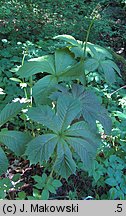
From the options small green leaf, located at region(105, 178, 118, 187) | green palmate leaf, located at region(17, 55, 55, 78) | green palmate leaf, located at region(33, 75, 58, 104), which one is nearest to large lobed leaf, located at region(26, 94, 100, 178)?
green palmate leaf, located at region(33, 75, 58, 104)

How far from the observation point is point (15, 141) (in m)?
1.64

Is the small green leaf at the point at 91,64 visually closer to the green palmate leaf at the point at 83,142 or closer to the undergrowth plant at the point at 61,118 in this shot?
the undergrowth plant at the point at 61,118

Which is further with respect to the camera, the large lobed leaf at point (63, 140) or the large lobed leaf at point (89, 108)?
the large lobed leaf at point (89, 108)

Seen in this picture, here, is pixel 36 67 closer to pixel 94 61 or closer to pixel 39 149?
pixel 94 61

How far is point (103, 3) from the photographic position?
587cm

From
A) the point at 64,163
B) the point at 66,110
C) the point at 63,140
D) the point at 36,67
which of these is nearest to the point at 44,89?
the point at 36,67

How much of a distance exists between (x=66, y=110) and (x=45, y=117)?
0.40ft

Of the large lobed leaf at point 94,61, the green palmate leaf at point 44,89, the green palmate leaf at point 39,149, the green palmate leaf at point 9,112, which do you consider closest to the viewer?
the green palmate leaf at point 39,149

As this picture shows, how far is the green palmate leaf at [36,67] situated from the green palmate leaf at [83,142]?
0.42 m

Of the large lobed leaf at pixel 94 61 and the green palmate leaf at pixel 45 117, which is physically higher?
the large lobed leaf at pixel 94 61

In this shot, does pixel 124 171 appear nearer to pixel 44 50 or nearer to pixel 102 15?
pixel 44 50

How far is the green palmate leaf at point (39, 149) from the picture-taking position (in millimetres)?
1574

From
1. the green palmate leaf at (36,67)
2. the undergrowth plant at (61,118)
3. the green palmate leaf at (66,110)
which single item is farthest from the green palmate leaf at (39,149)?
the green palmate leaf at (36,67)

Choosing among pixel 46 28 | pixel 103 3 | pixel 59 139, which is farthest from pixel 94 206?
pixel 103 3
